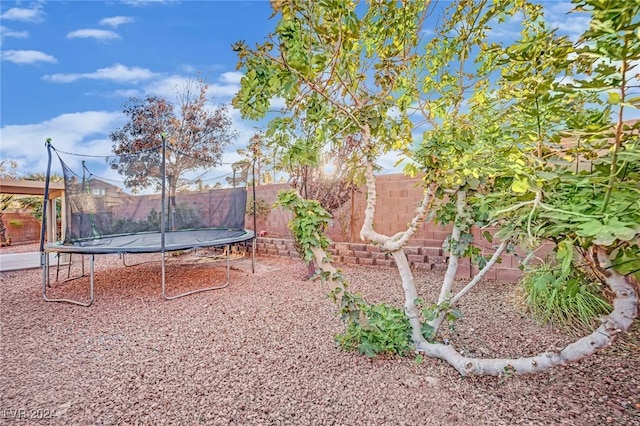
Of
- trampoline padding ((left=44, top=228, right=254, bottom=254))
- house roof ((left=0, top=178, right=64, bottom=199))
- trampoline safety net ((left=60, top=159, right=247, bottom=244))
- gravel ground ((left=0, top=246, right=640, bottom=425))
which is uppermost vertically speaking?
house roof ((left=0, top=178, right=64, bottom=199))

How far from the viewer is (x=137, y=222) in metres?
4.63

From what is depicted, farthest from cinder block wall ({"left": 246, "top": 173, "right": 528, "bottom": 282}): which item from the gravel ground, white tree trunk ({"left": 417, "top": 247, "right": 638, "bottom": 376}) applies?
white tree trunk ({"left": 417, "top": 247, "right": 638, "bottom": 376})

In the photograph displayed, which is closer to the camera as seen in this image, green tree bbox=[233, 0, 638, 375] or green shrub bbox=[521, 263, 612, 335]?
green tree bbox=[233, 0, 638, 375]

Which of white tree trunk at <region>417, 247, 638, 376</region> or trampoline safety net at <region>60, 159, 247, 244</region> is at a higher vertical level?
trampoline safety net at <region>60, 159, 247, 244</region>

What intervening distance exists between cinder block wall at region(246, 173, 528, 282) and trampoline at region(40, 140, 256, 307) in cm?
123

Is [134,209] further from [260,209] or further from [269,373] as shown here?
[269,373]

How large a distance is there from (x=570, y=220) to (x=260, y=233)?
21.1ft

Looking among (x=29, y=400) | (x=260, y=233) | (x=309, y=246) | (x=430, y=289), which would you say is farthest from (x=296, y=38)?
(x=260, y=233)

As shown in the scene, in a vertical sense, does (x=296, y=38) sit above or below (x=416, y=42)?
below

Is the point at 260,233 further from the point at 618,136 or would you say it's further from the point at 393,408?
the point at 618,136

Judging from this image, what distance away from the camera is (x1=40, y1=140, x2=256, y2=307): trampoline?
151 inches

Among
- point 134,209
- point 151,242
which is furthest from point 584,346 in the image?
point 134,209

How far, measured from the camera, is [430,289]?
144 inches

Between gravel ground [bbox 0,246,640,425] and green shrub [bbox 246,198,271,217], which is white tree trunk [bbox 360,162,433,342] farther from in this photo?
→ green shrub [bbox 246,198,271,217]
